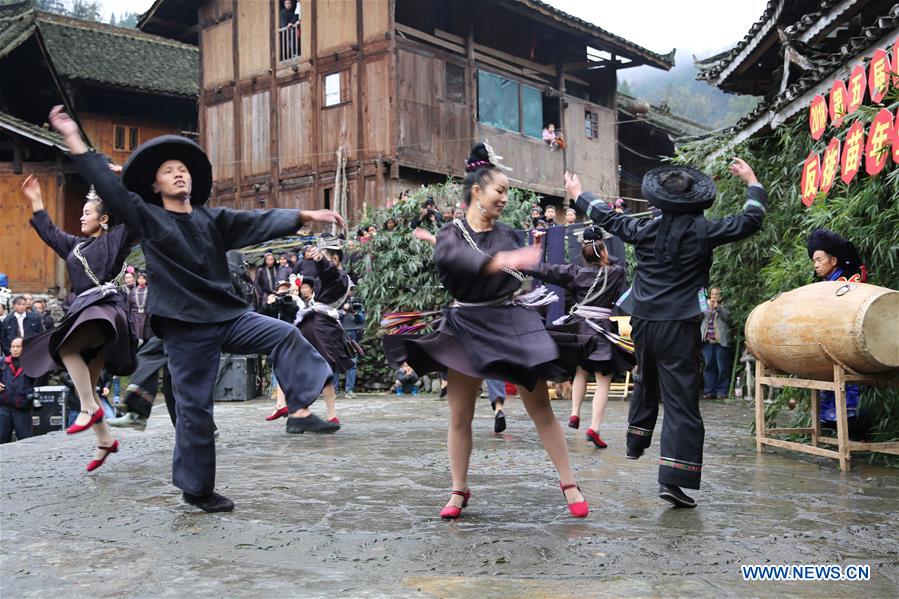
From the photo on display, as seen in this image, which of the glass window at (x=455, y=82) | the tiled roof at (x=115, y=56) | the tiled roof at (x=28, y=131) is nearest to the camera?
the tiled roof at (x=28, y=131)

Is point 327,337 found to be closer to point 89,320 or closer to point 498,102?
point 89,320

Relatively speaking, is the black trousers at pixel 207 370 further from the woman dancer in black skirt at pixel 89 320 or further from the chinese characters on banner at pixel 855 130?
the chinese characters on banner at pixel 855 130

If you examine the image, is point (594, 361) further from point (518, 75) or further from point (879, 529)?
point (518, 75)

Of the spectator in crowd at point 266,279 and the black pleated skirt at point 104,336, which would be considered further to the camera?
the spectator in crowd at point 266,279

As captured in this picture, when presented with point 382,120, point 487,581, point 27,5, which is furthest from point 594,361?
point 27,5

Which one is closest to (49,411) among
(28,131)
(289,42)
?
(28,131)

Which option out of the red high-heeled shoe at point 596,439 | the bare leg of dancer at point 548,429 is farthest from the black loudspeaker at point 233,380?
the bare leg of dancer at point 548,429

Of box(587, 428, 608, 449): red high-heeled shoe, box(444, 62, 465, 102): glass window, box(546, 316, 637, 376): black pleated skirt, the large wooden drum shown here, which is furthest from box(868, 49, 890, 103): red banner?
box(444, 62, 465, 102): glass window

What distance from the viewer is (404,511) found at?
199 inches

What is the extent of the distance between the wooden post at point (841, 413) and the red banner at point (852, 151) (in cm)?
174

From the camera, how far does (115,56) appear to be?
2680 centimetres

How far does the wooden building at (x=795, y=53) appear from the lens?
326 inches

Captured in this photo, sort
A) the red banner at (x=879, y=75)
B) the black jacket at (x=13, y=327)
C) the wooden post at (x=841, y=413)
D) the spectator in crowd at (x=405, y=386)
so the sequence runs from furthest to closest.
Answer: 1. the spectator in crowd at (x=405, y=386)
2. the black jacket at (x=13, y=327)
3. the red banner at (x=879, y=75)
4. the wooden post at (x=841, y=413)

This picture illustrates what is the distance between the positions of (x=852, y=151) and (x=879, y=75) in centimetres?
64
